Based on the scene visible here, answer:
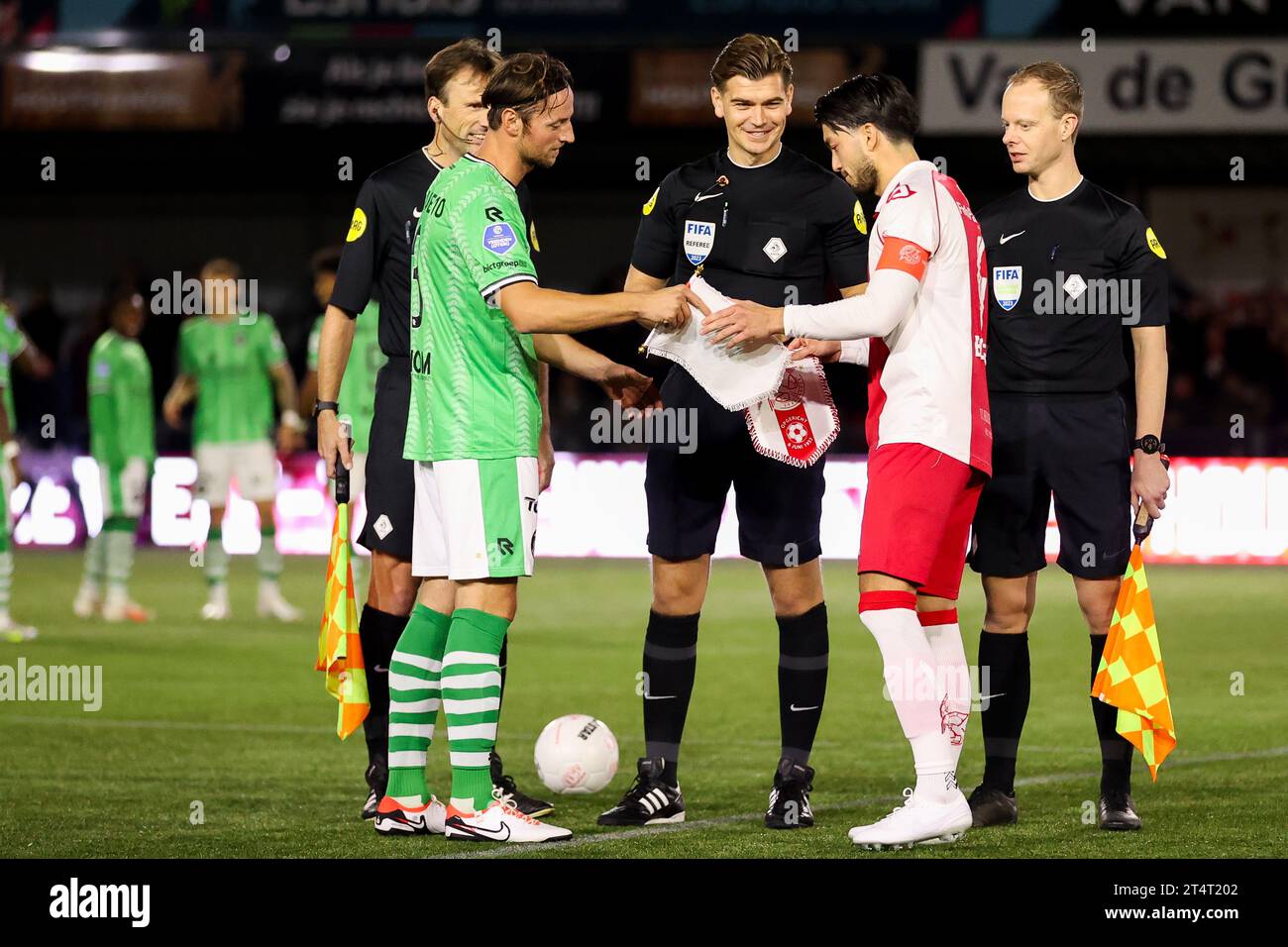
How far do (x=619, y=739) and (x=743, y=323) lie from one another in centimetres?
268

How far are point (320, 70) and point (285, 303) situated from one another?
4596 millimetres

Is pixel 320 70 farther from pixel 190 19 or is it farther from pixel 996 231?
pixel 996 231

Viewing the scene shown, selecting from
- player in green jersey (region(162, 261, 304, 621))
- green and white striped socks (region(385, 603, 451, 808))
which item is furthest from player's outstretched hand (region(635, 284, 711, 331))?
player in green jersey (region(162, 261, 304, 621))

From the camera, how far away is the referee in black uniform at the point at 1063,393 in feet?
18.9

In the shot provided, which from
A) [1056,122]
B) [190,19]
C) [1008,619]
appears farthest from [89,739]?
[190,19]

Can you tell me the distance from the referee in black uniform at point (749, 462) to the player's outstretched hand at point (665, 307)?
541 millimetres

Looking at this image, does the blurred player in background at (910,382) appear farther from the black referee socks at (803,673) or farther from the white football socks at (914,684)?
the black referee socks at (803,673)

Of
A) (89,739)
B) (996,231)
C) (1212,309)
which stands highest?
(1212,309)

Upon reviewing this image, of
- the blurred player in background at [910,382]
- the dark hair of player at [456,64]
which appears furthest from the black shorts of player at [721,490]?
the dark hair of player at [456,64]

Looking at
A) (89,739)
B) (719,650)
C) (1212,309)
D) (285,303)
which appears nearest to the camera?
(89,739)

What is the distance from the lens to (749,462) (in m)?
5.79

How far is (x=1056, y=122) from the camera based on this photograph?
5.71 meters

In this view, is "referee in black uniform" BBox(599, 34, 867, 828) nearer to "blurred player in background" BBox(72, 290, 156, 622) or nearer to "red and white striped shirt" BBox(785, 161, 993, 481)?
"red and white striped shirt" BBox(785, 161, 993, 481)

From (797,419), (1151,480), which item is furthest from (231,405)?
(1151,480)
